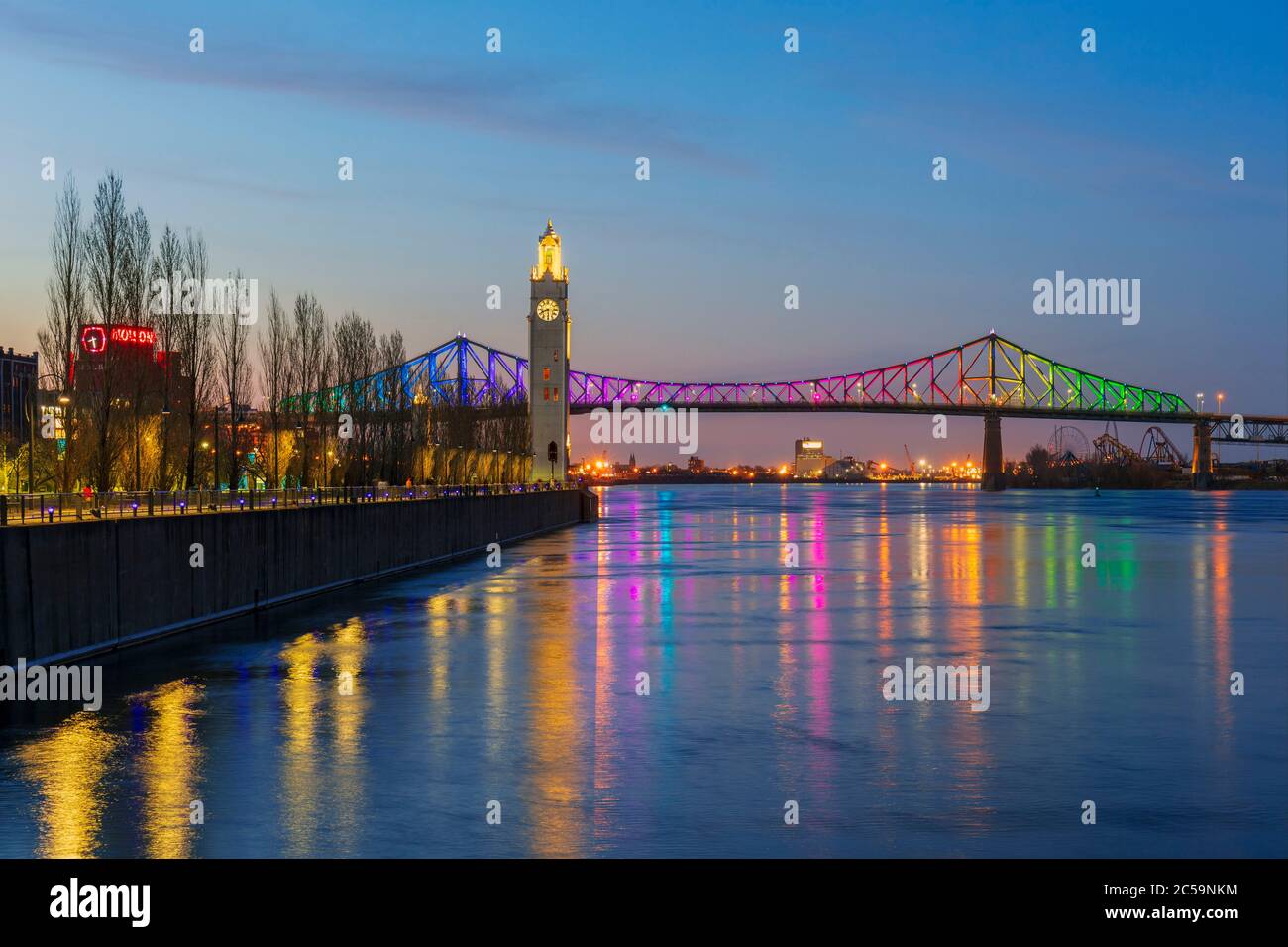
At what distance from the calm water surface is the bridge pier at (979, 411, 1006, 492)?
15841 cm

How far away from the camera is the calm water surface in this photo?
33.5ft

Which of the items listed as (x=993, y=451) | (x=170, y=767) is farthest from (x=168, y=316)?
(x=993, y=451)

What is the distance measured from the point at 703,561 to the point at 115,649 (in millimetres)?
27310

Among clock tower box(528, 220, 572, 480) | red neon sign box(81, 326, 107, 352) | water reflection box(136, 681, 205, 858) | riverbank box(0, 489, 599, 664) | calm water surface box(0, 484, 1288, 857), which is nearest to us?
water reflection box(136, 681, 205, 858)

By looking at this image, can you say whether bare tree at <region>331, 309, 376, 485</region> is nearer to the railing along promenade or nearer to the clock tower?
the railing along promenade

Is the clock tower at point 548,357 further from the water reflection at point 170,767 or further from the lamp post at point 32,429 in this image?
the water reflection at point 170,767

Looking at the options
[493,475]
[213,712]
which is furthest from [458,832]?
[493,475]

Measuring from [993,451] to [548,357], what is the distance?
389 feet

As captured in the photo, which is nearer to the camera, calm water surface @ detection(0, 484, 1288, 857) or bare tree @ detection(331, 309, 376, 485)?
calm water surface @ detection(0, 484, 1288, 857)

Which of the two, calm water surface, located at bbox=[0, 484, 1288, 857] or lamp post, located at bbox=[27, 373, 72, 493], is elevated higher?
lamp post, located at bbox=[27, 373, 72, 493]

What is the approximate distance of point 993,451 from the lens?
189 meters

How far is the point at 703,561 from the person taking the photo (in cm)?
4572

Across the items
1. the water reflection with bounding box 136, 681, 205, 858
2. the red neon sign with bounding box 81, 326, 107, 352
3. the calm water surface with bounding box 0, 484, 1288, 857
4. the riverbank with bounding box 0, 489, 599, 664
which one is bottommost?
the calm water surface with bounding box 0, 484, 1288, 857

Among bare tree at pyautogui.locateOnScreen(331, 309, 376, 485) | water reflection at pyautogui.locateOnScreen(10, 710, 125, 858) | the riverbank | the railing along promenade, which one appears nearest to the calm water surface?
water reflection at pyautogui.locateOnScreen(10, 710, 125, 858)
